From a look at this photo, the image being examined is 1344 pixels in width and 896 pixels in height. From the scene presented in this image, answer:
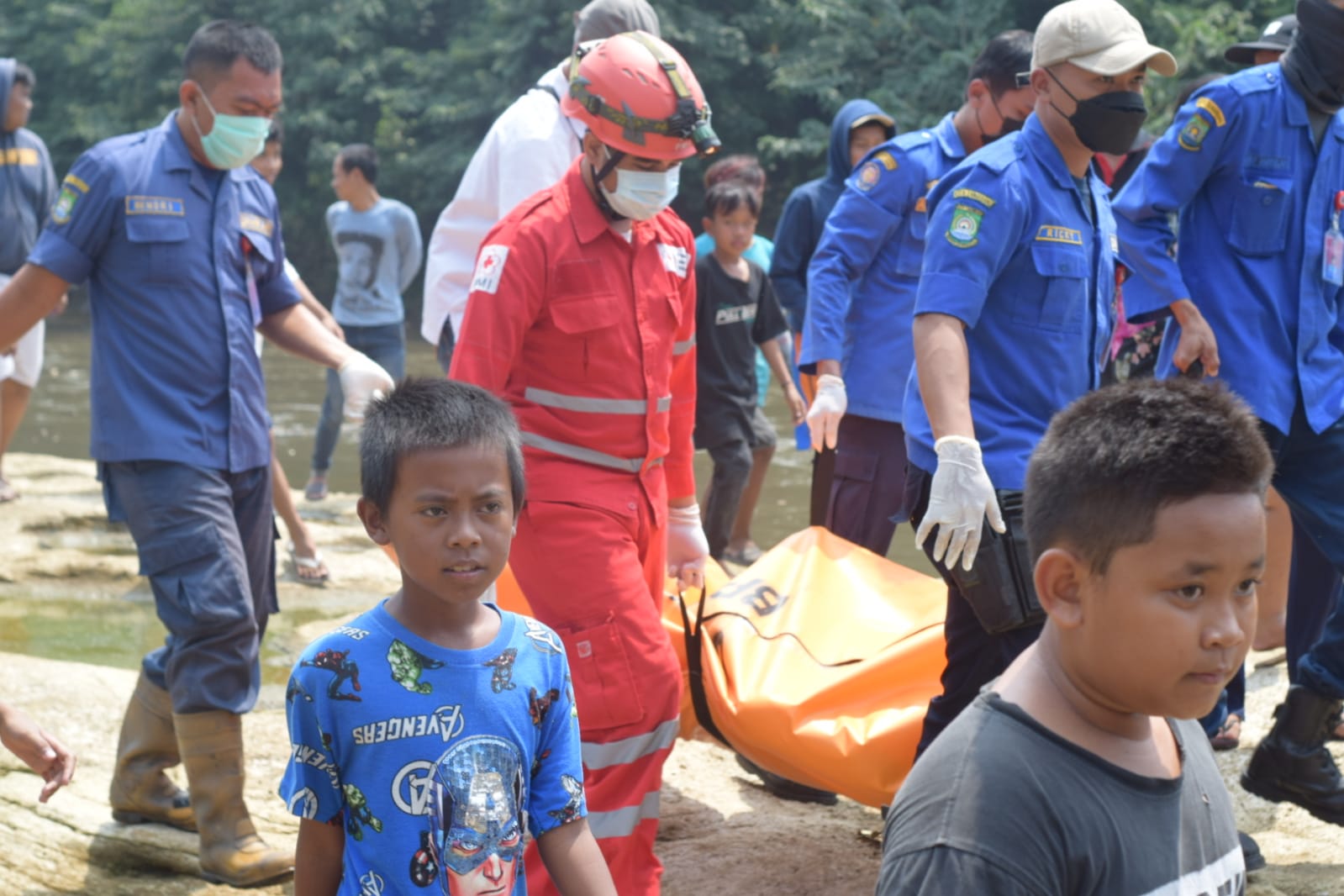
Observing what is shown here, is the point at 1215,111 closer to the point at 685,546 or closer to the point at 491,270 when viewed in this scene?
the point at 685,546

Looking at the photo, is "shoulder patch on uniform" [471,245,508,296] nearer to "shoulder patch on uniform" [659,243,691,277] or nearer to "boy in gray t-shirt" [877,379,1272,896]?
"shoulder patch on uniform" [659,243,691,277]

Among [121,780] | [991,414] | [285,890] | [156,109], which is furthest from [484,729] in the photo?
[156,109]

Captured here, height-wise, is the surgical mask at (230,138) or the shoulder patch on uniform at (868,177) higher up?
the surgical mask at (230,138)

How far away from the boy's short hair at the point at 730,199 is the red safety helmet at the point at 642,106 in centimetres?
347

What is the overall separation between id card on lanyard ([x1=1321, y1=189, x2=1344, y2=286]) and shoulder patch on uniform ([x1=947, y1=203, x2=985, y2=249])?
1.12 meters

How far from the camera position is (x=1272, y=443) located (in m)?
4.04

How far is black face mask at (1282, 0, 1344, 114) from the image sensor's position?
405 centimetres

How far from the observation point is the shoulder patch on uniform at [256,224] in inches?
169

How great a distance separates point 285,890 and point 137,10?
2734 centimetres

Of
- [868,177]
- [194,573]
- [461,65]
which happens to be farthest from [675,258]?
[461,65]

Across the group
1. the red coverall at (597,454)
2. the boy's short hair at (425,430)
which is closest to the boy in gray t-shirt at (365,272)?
the red coverall at (597,454)

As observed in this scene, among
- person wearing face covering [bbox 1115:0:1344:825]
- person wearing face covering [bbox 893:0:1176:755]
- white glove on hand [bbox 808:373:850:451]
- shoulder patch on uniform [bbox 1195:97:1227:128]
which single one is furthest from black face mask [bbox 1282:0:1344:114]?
white glove on hand [bbox 808:373:850:451]

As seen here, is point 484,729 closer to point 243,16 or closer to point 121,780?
point 121,780

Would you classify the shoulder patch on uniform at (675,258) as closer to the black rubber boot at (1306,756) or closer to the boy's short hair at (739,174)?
the black rubber boot at (1306,756)
